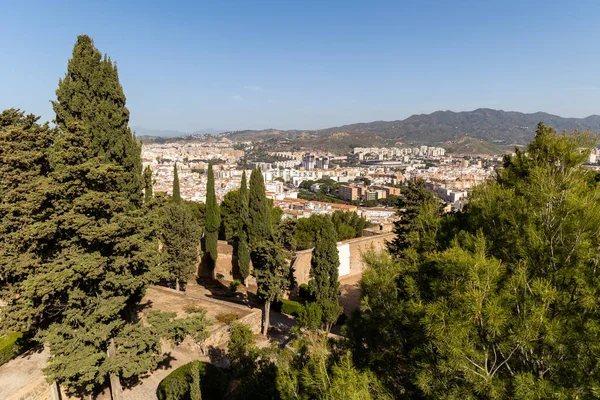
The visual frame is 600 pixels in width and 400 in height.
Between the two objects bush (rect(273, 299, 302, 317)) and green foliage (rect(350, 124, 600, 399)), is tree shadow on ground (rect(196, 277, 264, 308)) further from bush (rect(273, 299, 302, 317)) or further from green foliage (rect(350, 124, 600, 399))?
green foliage (rect(350, 124, 600, 399))

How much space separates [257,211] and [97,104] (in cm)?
1001

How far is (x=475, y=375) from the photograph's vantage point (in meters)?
3.29

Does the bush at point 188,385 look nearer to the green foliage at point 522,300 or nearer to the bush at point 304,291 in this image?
the green foliage at point 522,300

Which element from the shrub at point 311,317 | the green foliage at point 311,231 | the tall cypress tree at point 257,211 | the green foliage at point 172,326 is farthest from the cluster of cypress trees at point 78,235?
the green foliage at point 311,231

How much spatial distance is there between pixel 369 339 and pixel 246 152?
645 ft

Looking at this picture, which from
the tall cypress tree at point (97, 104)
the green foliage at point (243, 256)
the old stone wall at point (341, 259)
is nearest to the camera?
the tall cypress tree at point (97, 104)

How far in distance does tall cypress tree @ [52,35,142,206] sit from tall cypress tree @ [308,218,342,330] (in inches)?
260

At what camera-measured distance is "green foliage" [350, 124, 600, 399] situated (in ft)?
10.1

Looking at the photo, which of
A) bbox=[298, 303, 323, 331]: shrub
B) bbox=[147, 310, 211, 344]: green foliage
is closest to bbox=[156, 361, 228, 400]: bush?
bbox=[147, 310, 211, 344]: green foliage

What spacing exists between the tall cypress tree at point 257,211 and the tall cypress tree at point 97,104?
8.72 metres

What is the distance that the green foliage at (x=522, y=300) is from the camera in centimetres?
308

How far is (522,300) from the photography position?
132 inches

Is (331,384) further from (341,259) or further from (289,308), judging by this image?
(341,259)

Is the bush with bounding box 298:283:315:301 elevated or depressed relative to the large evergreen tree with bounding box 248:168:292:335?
depressed
